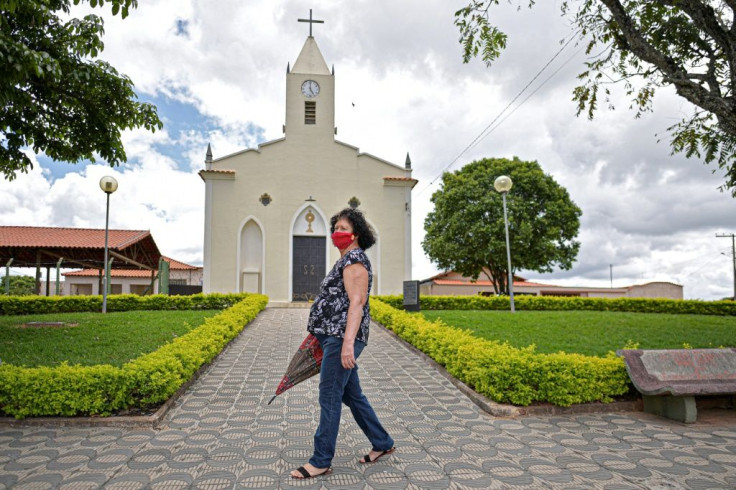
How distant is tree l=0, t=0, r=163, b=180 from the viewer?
301 inches

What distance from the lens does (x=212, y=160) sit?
19859 mm

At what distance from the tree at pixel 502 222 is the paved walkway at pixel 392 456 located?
19749 mm

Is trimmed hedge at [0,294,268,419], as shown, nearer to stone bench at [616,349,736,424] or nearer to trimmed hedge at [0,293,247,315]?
stone bench at [616,349,736,424]

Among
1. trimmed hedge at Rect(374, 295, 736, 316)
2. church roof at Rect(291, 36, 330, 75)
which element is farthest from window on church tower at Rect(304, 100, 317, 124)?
trimmed hedge at Rect(374, 295, 736, 316)

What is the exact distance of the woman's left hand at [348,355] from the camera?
3.46m

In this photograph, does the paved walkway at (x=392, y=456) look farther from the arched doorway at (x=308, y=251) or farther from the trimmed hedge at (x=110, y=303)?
the arched doorway at (x=308, y=251)

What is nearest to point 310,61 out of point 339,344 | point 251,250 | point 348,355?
point 251,250

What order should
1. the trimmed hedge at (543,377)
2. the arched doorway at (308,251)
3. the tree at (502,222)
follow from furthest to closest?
the tree at (502,222) → the arched doorway at (308,251) → the trimmed hedge at (543,377)

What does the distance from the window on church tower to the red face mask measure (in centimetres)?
1799

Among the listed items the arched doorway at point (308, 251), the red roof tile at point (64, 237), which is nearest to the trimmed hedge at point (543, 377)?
the arched doorway at point (308, 251)

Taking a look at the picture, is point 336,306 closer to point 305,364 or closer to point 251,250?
point 305,364

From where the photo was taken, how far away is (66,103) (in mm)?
8500

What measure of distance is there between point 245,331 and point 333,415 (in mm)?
8711

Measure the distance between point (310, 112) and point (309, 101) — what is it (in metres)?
0.47
